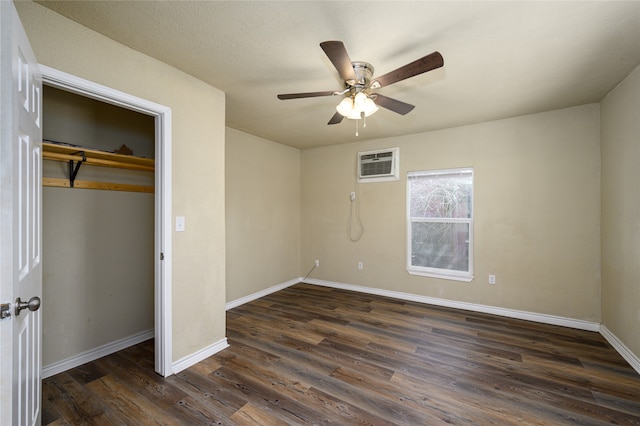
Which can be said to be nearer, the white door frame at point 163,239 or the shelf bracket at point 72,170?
the white door frame at point 163,239

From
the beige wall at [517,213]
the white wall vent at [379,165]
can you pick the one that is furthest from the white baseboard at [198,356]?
the white wall vent at [379,165]

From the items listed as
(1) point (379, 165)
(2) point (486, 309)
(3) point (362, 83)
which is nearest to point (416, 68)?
(3) point (362, 83)

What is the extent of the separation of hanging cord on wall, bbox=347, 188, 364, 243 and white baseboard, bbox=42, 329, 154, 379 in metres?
2.97

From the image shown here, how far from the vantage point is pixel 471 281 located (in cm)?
366

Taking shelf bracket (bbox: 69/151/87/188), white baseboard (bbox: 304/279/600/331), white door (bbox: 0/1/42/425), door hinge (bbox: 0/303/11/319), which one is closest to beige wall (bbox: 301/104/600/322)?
white baseboard (bbox: 304/279/600/331)

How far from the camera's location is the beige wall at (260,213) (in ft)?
12.6

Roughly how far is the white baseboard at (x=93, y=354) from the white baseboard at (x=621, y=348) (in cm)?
434

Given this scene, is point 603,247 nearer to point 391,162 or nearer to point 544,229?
point 544,229

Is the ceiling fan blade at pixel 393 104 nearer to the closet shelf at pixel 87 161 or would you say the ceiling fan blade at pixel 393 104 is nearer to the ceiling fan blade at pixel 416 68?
the ceiling fan blade at pixel 416 68

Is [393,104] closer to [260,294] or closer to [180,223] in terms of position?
[180,223]

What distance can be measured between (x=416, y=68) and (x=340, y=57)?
467 mm

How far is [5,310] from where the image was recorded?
3.18ft

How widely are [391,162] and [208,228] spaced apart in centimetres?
281

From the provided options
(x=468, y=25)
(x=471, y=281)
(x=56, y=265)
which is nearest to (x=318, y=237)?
(x=471, y=281)
